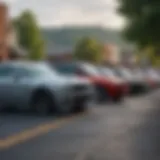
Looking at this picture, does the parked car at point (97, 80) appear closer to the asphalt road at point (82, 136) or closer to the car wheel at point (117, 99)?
the car wheel at point (117, 99)

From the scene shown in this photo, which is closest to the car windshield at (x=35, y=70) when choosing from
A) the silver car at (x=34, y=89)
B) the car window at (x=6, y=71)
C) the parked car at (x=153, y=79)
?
the silver car at (x=34, y=89)

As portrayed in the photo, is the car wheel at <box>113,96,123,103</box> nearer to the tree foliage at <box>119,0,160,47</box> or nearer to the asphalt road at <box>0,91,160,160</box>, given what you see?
the asphalt road at <box>0,91,160,160</box>

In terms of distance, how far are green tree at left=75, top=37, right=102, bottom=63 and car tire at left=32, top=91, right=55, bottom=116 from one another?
95.7m

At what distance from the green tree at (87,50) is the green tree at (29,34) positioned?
66.5ft

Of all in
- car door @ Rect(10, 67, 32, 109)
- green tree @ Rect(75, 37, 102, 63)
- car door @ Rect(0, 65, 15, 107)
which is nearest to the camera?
car door @ Rect(10, 67, 32, 109)

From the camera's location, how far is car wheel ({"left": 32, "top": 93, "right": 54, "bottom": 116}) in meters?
22.0

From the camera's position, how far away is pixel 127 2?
165ft

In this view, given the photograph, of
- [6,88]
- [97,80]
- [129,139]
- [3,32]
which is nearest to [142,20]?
[3,32]

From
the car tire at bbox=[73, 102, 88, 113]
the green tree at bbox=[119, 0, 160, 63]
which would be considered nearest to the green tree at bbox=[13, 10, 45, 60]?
the green tree at bbox=[119, 0, 160, 63]

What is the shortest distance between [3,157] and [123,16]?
138ft

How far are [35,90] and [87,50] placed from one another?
101 meters

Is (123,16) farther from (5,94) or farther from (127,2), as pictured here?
(5,94)

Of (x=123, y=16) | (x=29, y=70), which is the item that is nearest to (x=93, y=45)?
(x=123, y=16)

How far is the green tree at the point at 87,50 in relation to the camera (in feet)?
395
